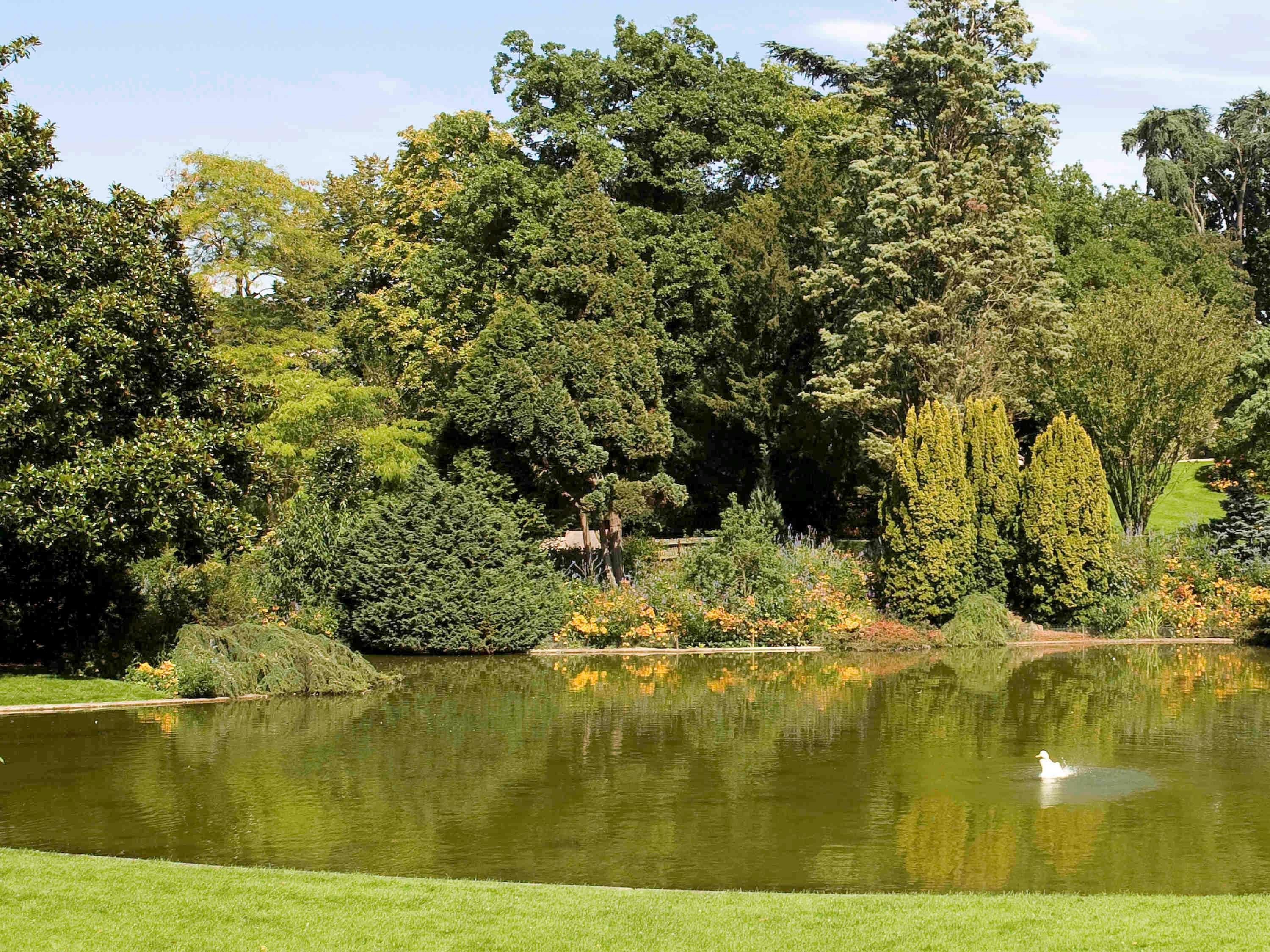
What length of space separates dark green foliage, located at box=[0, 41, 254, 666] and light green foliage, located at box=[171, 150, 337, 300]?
2267 cm

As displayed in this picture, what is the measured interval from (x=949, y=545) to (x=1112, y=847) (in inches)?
623

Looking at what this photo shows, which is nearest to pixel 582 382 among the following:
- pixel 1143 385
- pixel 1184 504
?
pixel 1143 385

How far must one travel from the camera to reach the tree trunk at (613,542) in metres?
29.0

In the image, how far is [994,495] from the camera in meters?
27.5

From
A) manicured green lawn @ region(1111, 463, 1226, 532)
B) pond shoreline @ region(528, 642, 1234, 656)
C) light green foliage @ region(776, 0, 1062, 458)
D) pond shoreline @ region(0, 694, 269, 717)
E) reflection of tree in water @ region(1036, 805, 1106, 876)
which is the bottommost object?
pond shoreline @ region(0, 694, 269, 717)

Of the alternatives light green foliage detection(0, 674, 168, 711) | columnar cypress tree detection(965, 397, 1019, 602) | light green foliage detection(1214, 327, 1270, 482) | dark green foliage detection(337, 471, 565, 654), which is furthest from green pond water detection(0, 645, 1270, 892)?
light green foliage detection(1214, 327, 1270, 482)

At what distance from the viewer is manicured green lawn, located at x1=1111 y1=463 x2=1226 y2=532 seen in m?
38.0

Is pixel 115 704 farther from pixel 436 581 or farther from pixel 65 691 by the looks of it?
pixel 436 581

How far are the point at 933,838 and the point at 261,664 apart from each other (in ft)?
39.0

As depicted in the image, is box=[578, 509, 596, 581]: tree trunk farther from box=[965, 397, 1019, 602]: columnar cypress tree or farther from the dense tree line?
box=[965, 397, 1019, 602]: columnar cypress tree

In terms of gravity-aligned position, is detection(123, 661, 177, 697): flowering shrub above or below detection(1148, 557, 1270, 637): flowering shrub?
below

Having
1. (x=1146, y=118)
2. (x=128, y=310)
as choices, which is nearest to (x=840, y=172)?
(x=128, y=310)

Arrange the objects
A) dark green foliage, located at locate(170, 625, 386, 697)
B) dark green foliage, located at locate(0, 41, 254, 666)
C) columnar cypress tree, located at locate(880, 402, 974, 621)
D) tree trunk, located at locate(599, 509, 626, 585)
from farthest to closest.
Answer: tree trunk, located at locate(599, 509, 626, 585) → columnar cypress tree, located at locate(880, 402, 974, 621) → dark green foliage, located at locate(170, 625, 386, 697) → dark green foliage, located at locate(0, 41, 254, 666)

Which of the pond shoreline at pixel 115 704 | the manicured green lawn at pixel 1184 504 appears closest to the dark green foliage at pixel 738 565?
the pond shoreline at pixel 115 704
